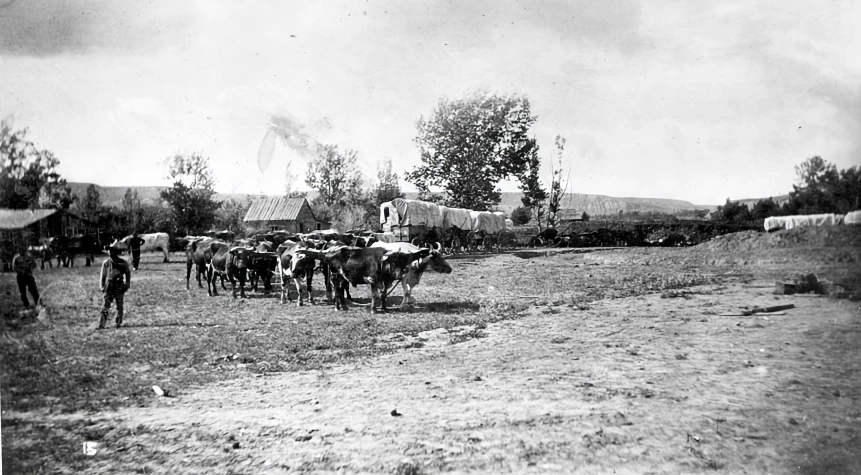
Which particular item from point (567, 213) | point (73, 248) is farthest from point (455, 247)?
point (73, 248)

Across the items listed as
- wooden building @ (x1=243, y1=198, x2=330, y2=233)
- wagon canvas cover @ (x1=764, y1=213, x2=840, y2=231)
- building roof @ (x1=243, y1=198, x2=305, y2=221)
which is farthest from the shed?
building roof @ (x1=243, y1=198, x2=305, y2=221)

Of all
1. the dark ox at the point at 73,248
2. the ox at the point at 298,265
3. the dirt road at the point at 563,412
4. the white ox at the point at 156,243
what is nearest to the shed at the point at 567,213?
the dirt road at the point at 563,412

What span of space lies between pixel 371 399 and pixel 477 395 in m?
0.71

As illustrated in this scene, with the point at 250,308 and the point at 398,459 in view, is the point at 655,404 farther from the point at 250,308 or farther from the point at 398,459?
the point at 250,308

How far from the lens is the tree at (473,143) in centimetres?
399

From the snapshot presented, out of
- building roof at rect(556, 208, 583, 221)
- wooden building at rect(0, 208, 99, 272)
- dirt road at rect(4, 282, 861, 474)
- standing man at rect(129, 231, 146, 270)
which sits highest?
building roof at rect(556, 208, 583, 221)

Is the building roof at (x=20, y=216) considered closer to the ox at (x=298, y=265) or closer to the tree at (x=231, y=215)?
the tree at (x=231, y=215)

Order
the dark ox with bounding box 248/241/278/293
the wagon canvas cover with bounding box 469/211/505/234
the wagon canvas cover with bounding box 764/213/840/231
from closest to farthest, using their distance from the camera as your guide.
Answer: the wagon canvas cover with bounding box 764/213/840/231 → the dark ox with bounding box 248/241/278/293 → the wagon canvas cover with bounding box 469/211/505/234

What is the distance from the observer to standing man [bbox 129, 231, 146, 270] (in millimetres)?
4352

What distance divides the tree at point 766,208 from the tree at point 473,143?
1.67 m

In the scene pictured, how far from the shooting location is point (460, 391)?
333 centimetres

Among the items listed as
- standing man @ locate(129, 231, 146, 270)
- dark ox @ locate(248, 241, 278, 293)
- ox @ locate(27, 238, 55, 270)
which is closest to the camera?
ox @ locate(27, 238, 55, 270)

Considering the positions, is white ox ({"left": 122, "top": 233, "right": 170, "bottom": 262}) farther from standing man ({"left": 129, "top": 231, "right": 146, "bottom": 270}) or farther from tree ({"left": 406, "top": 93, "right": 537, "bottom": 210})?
tree ({"left": 406, "top": 93, "right": 537, "bottom": 210})

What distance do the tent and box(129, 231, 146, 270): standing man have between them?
235 cm
